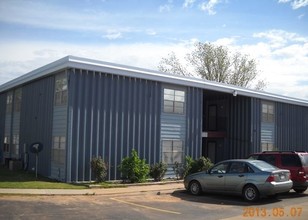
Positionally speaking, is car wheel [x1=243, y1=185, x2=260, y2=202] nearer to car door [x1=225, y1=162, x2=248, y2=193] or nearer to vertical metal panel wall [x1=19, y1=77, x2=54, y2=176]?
car door [x1=225, y1=162, x2=248, y2=193]

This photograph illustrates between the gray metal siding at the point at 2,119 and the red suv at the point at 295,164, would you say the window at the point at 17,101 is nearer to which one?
the gray metal siding at the point at 2,119

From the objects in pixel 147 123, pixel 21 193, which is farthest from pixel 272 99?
pixel 21 193

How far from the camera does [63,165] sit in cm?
1886

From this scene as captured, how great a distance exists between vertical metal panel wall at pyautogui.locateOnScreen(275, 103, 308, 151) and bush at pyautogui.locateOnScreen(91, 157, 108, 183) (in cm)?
1634

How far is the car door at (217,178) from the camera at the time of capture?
15.2 m

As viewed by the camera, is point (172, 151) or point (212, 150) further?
point (212, 150)

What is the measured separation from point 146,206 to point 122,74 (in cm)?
855

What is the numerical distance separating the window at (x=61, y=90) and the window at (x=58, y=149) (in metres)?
1.72

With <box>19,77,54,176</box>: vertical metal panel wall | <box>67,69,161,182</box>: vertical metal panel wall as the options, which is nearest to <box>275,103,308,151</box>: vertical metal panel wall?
<box>67,69,161,182</box>: vertical metal panel wall

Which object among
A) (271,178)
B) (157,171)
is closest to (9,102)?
(157,171)

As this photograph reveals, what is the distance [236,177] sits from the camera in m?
14.8

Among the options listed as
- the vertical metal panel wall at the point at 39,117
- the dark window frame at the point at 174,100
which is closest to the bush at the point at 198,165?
the dark window frame at the point at 174,100

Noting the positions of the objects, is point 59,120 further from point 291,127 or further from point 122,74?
point 291,127

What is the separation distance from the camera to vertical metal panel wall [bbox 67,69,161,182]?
18609 mm
